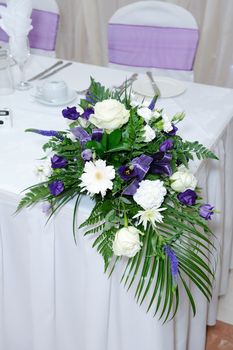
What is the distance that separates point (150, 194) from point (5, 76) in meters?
0.85

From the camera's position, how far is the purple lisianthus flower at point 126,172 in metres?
0.80

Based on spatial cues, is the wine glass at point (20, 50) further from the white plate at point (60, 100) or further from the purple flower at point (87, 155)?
the purple flower at point (87, 155)

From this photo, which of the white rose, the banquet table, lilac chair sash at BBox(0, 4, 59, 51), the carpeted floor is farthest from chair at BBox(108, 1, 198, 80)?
the white rose

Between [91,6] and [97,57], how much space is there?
0.94ft

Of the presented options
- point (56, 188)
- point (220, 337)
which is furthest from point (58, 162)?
point (220, 337)

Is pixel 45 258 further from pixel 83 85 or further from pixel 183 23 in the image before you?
pixel 183 23

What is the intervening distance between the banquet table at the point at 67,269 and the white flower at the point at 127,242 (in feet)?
0.51

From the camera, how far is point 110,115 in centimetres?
81

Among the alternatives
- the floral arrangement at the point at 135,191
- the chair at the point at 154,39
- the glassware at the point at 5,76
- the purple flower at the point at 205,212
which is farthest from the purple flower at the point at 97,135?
the chair at the point at 154,39

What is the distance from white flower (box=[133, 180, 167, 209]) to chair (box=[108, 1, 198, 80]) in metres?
1.08

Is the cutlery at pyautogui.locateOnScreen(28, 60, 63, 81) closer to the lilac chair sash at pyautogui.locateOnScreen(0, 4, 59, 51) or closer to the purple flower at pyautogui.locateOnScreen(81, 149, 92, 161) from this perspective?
the lilac chair sash at pyautogui.locateOnScreen(0, 4, 59, 51)

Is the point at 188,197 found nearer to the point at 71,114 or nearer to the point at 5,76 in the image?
the point at 71,114

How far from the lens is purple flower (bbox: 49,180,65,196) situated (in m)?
0.84

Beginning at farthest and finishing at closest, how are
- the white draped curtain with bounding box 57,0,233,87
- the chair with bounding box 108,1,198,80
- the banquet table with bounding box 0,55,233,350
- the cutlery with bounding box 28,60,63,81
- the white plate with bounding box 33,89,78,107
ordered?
the white draped curtain with bounding box 57,0,233,87, the chair with bounding box 108,1,198,80, the cutlery with bounding box 28,60,63,81, the white plate with bounding box 33,89,78,107, the banquet table with bounding box 0,55,233,350
